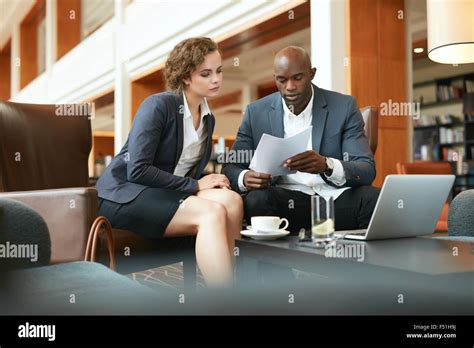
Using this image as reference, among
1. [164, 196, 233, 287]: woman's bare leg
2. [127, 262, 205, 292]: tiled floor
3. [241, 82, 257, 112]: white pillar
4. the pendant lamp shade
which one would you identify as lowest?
[127, 262, 205, 292]: tiled floor

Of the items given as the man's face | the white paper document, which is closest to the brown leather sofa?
the white paper document

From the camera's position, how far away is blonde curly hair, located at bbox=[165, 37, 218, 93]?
225cm

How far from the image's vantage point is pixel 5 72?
13.9 m

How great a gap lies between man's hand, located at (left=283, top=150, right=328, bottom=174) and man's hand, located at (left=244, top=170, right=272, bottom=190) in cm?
11

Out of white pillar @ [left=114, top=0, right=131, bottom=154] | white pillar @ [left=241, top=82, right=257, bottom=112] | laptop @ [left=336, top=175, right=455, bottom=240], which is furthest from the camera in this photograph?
white pillar @ [left=241, top=82, right=257, bottom=112]

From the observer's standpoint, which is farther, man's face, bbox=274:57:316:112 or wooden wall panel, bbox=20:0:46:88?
wooden wall panel, bbox=20:0:46:88

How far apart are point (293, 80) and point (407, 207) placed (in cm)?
100

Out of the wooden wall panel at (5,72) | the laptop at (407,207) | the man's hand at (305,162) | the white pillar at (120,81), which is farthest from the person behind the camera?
the wooden wall panel at (5,72)

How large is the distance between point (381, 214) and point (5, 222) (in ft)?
3.19

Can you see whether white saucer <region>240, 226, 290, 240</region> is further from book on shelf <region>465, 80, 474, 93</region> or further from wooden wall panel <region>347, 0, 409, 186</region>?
book on shelf <region>465, 80, 474, 93</region>

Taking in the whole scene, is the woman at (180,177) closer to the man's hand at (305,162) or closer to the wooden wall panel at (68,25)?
the man's hand at (305,162)

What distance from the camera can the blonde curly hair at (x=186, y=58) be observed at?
2.25 m

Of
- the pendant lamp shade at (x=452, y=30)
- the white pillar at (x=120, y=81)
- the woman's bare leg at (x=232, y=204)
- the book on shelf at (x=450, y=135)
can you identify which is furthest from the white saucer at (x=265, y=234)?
the book on shelf at (x=450, y=135)

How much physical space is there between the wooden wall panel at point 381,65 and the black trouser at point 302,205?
6.20 ft
